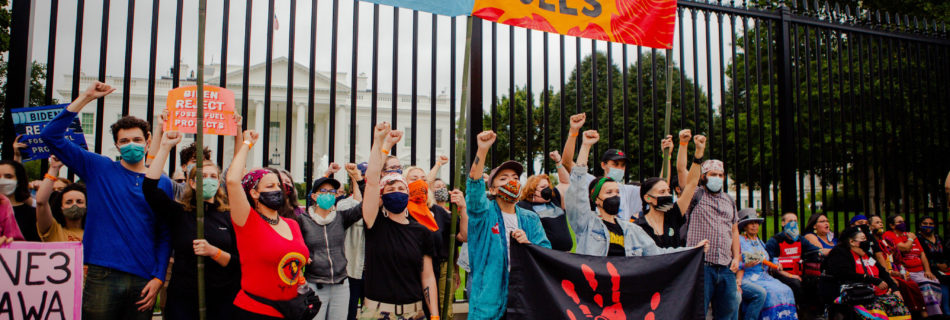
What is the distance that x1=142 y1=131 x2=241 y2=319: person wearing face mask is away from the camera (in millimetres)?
4129

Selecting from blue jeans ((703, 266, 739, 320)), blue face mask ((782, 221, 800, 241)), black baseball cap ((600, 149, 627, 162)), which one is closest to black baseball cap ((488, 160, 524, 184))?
black baseball cap ((600, 149, 627, 162))

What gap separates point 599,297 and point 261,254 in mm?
2497

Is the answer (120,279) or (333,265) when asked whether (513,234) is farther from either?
(120,279)

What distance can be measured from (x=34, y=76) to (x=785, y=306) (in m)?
15.5

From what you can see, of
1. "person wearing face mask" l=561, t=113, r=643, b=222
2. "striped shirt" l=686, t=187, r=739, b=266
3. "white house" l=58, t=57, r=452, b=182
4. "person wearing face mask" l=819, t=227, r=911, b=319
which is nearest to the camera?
"person wearing face mask" l=561, t=113, r=643, b=222

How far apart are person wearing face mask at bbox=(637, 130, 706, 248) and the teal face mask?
342cm

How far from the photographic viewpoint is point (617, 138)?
2228 centimetres

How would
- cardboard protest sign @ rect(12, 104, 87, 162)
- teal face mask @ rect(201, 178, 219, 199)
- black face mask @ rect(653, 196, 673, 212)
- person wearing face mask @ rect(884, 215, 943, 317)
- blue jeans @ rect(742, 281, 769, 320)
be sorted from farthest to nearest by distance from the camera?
person wearing face mask @ rect(884, 215, 943, 317) → blue jeans @ rect(742, 281, 769, 320) → black face mask @ rect(653, 196, 673, 212) → cardboard protest sign @ rect(12, 104, 87, 162) → teal face mask @ rect(201, 178, 219, 199)

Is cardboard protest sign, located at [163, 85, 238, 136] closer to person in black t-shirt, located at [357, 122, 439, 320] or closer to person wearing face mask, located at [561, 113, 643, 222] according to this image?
person in black t-shirt, located at [357, 122, 439, 320]

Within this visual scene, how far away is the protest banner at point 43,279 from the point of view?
384 centimetres

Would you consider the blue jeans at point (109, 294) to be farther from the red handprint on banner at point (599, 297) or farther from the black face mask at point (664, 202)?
the black face mask at point (664, 202)

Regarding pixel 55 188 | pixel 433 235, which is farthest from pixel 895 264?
pixel 55 188

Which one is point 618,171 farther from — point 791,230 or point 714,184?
point 791,230

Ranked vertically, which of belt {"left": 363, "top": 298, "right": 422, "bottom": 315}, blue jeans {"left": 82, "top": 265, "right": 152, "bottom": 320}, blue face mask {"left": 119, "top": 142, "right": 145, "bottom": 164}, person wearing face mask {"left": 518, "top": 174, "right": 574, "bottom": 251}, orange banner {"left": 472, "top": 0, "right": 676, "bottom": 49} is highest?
orange banner {"left": 472, "top": 0, "right": 676, "bottom": 49}
